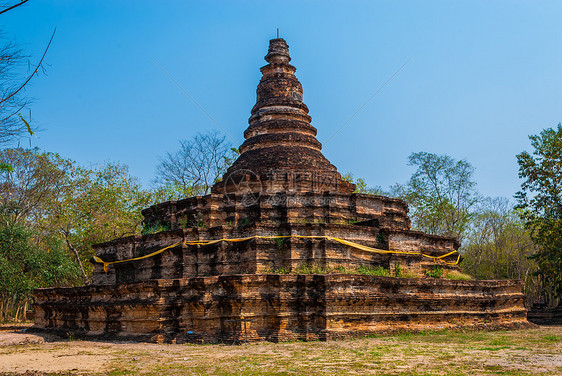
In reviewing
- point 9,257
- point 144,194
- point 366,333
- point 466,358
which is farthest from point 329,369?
point 144,194

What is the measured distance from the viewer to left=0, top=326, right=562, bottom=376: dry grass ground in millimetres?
9109

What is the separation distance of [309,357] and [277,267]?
5.60 m

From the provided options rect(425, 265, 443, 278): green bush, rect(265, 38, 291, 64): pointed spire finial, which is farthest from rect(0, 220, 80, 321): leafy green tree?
rect(425, 265, 443, 278): green bush

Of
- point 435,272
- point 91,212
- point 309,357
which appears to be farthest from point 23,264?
point 435,272

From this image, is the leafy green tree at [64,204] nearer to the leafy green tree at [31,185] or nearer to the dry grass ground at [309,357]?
the leafy green tree at [31,185]

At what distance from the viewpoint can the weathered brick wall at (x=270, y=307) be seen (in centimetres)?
1416

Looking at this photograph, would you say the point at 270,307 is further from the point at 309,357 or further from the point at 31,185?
the point at 31,185

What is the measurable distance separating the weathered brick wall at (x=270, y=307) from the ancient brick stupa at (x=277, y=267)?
0.12ft

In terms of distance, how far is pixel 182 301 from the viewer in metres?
14.9

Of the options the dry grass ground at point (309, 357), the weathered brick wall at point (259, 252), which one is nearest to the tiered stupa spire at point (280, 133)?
the weathered brick wall at point (259, 252)

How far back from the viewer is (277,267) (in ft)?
53.2

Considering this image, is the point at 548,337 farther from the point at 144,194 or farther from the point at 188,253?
the point at 144,194

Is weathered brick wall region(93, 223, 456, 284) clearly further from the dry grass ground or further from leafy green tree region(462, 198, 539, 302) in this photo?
leafy green tree region(462, 198, 539, 302)

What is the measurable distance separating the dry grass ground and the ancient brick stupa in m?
1.01
